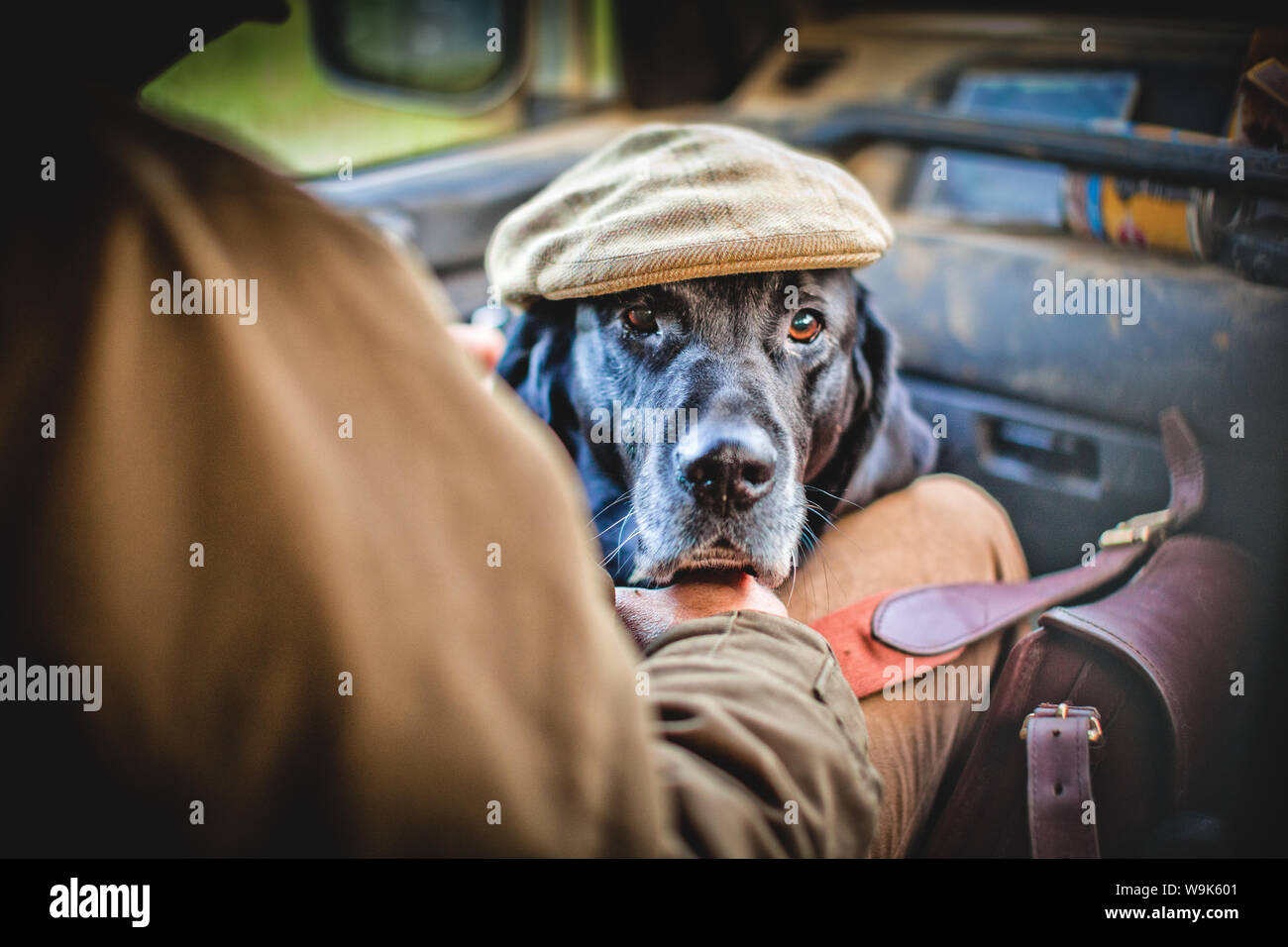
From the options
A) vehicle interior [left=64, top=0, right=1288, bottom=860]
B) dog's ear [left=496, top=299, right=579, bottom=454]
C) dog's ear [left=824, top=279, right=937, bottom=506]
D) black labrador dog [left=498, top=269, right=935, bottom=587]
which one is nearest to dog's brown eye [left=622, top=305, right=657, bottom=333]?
black labrador dog [left=498, top=269, right=935, bottom=587]

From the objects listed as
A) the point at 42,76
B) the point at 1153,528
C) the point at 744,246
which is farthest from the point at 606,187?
the point at 1153,528

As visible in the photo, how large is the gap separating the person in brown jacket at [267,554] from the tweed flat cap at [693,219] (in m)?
0.42

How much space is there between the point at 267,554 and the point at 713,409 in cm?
62

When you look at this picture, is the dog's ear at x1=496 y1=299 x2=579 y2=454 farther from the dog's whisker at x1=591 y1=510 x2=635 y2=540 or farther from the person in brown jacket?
the person in brown jacket

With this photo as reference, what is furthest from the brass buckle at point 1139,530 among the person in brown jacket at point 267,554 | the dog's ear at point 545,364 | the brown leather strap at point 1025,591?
the person in brown jacket at point 267,554

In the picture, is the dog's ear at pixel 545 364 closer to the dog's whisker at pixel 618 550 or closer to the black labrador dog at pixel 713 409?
the black labrador dog at pixel 713 409

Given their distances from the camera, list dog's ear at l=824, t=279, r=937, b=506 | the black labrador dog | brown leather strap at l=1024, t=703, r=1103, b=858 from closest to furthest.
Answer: brown leather strap at l=1024, t=703, r=1103, b=858, the black labrador dog, dog's ear at l=824, t=279, r=937, b=506

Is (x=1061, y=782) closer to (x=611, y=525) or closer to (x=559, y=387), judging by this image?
(x=611, y=525)

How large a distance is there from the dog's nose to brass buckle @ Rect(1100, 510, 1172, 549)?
1.86ft

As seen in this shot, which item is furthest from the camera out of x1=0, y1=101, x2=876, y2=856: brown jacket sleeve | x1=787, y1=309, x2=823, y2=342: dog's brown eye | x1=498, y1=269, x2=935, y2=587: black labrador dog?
x1=787, y1=309, x2=823, y2=342: dog's brown eye

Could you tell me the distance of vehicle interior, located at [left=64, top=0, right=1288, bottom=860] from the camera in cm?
128
